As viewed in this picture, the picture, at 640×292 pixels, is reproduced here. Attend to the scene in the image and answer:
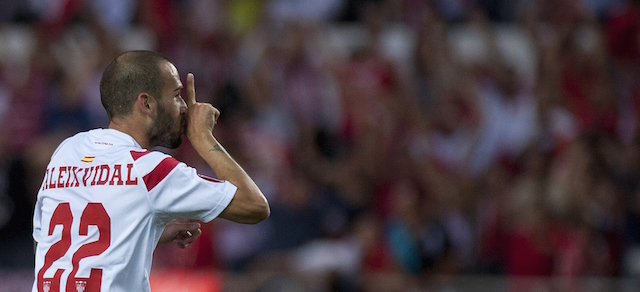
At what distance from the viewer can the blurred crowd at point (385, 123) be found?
356 inches

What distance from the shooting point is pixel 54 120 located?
34.2 ft

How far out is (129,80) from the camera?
4.54 m

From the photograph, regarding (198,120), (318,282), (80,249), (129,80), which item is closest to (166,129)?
(198,120)

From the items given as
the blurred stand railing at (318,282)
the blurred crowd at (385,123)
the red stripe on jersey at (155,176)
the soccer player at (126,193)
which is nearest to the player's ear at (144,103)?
the soccer player at (126,193)

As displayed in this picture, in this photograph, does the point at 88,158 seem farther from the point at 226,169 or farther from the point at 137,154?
the point at 226,169

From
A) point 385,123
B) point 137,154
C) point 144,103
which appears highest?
point 144,103

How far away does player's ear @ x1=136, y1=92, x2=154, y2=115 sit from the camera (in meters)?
4.55

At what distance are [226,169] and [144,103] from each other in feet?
1.57

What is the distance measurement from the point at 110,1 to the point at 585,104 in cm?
562

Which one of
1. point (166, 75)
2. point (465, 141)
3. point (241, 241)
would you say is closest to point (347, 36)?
point (465, 141)

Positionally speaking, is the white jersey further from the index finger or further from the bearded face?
the index finger

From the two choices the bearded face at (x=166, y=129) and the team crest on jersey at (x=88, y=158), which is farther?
the bearded face at (x=166, y=129)

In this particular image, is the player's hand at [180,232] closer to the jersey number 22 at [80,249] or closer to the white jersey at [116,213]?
the white jersey at [116,213]

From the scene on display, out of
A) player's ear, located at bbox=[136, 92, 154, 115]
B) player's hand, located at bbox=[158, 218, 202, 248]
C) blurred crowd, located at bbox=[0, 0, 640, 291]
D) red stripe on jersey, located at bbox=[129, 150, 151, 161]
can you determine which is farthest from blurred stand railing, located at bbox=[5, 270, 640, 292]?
red stripe on jersey, located at bbox=[129, 150, 151, 161]
